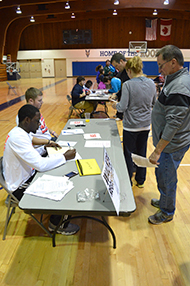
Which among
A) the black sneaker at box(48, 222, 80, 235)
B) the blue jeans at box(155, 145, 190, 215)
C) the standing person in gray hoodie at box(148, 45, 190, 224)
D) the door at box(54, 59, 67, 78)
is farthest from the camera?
the door at box(54, 59, 67, 78)

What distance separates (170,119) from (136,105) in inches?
32.5

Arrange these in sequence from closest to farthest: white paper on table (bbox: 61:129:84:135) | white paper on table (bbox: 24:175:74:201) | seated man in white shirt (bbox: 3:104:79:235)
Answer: white paper on table (bbox: 24:175:74:201) < seated man in white shirt (bbox: 3:104:79:235) < white paper on table (bbox: 61:129:84:135)

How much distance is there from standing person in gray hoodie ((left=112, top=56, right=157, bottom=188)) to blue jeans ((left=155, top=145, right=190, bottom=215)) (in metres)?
0.64

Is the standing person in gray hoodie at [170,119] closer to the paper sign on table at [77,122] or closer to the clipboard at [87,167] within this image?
the clipboard at [87,167]

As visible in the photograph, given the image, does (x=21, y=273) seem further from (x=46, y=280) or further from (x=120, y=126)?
(x=120, y=126)

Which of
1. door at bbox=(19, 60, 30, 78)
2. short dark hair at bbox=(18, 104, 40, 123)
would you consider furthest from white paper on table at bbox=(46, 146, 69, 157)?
door at bbox=(19, 60, 30, 78)

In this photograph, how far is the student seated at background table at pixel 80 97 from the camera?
5750mm

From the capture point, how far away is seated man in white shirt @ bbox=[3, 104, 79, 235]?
1.84 metres

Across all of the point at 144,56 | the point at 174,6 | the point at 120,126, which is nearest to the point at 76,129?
the point at 120,126

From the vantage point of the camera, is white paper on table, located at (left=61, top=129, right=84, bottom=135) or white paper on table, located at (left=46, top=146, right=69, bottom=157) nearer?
white paper on table, located at (left=46, top=146, right=69, bottom=157)

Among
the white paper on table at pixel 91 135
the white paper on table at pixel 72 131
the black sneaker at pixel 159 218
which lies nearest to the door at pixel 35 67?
the white paper on table at pixel 72 131

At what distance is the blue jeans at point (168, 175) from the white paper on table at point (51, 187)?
0.93 metres

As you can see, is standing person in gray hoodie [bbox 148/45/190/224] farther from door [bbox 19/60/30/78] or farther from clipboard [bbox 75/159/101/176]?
door [bbox 19/60/30/78]

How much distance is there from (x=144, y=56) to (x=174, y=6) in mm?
4967
